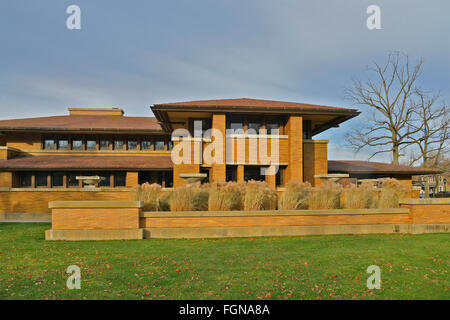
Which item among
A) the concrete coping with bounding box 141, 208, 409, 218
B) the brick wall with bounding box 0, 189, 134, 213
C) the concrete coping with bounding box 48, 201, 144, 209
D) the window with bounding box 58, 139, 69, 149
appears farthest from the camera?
the window with bounding box 58, 139, 69, 149

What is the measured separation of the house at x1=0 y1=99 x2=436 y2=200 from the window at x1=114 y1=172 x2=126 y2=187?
2.7 inches

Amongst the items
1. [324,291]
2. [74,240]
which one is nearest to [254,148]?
[74,240]

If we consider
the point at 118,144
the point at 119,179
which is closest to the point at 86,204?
the point at 119,179

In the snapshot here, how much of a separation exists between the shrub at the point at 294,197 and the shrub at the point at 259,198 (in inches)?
15.1

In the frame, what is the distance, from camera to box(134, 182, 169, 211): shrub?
11414 mm

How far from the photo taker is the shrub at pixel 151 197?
1141cm

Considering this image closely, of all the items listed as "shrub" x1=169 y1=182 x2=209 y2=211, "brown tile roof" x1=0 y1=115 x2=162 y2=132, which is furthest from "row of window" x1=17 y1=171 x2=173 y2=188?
"shrub" x1=169 y1=182 x2=209 y2=211

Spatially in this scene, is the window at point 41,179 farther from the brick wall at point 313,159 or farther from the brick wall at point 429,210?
the brick wall at point 429,210

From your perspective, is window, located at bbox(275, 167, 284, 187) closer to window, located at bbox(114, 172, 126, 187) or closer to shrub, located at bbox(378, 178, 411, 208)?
shrub, located at bbox(378, 178, 411, 208)

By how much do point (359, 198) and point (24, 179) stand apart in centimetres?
2119

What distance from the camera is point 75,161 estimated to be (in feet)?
71.7

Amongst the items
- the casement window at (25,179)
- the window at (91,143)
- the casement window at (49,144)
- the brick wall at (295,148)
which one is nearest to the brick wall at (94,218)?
the brick wall at (295,148)

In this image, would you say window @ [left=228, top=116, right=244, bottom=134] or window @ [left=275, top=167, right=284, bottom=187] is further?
window @ [left=275, top=167, right=284, bottom=187]
